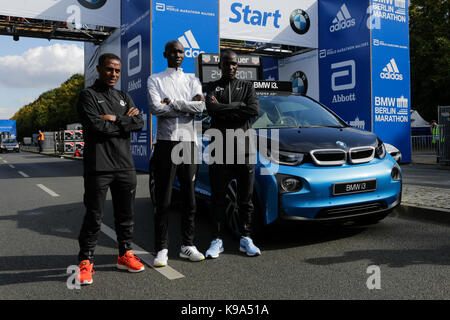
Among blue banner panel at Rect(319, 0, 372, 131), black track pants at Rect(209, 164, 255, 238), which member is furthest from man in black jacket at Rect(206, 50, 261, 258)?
blue banner panel at Rect(319, 0, 372, 131)

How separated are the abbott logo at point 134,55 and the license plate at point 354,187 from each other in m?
10.0

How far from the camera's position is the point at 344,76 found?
15.0m

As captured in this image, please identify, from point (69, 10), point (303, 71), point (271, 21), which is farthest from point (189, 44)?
point (303, 71)

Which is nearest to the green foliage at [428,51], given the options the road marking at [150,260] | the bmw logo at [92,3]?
the bmw logo at [92,3]

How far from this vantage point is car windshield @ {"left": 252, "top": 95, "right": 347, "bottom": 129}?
488cm

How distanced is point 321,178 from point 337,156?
33 cm

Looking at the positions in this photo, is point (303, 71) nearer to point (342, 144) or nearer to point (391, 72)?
point (391, 72)

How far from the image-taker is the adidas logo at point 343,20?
14.6 meters

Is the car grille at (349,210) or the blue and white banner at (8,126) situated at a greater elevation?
the blue and white banner at (8,126)

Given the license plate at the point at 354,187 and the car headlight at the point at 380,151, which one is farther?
the car headlight at the point at 380,151

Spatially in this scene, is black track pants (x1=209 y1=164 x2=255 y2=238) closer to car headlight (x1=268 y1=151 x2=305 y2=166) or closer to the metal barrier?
car headlight (x1=268 y1=151 x2=305 y2=166)

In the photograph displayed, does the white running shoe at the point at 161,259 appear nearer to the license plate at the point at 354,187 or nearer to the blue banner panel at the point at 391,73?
the license plate at the point at 354,187

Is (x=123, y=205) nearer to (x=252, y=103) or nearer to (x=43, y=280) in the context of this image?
(x=43, y=280)

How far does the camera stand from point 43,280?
3475mm
